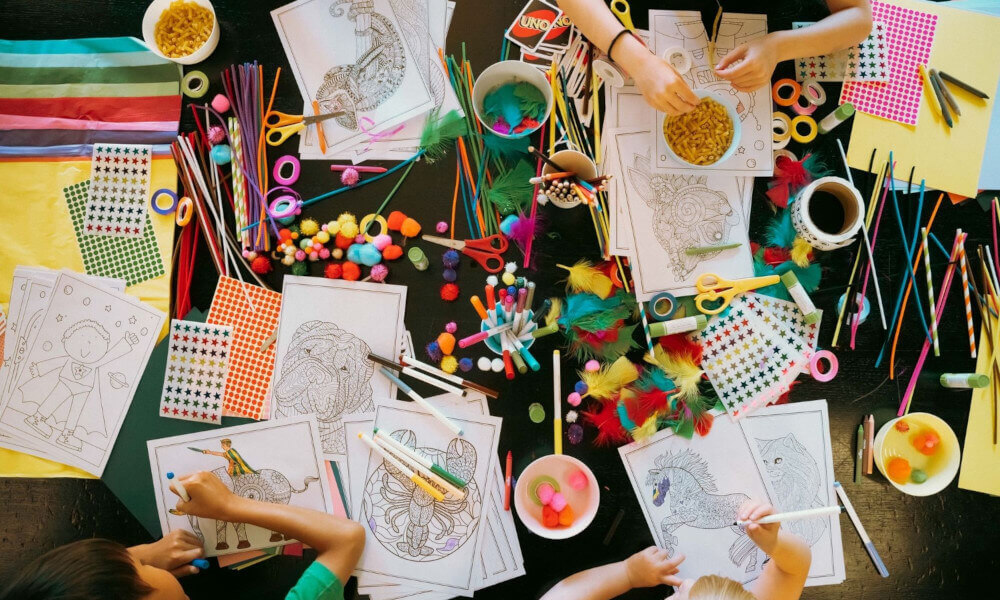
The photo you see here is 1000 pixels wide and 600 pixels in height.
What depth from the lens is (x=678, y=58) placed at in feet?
4.18

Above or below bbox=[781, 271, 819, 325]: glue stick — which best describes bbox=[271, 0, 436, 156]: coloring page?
above

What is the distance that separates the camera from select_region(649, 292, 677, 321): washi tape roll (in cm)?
125

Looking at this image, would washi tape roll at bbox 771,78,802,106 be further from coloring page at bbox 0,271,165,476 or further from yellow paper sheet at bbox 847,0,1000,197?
coloring page at bbox 0,271,165,476

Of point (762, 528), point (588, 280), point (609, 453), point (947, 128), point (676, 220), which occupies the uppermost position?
point (947, 128)

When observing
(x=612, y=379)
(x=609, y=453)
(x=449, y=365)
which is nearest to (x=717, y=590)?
(x=609, y=453)

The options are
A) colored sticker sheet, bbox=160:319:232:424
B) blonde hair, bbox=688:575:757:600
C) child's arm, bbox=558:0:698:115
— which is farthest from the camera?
colored sticker sheet, bbox=160:319:232:424

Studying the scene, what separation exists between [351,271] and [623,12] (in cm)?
79

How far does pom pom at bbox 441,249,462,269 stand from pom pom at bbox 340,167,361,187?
0.81 ft

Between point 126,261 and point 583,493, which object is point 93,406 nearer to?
point 126,261

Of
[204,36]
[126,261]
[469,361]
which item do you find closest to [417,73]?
[204,36]

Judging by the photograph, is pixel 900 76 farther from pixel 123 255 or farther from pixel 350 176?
pixel 123 255

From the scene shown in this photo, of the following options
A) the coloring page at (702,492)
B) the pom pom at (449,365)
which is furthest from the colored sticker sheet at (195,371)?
the coloring page at (702,492)

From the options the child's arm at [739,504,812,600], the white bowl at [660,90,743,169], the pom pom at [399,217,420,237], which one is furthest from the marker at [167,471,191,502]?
the white bowl at [660,90,743,169]

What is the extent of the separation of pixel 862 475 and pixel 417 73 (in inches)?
49.1
